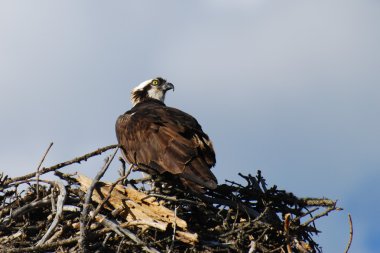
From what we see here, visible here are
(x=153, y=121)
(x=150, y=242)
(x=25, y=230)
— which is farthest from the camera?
(x=153, y=121)

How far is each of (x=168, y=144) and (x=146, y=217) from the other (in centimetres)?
133

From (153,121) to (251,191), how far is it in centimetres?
166

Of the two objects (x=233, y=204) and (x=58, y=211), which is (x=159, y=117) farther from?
(x=58, y=211)

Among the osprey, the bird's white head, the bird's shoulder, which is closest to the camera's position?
the osprey

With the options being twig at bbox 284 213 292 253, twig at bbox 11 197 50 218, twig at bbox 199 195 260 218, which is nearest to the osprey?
twig at bbox 199 195 260 218

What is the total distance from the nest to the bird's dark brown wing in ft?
0.92

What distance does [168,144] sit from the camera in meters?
9.31

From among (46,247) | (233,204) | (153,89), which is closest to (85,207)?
(46,247)

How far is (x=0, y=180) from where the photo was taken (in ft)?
27.6

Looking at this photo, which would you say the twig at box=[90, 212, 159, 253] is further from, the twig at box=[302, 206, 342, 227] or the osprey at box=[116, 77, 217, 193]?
the twig at box=[302, 206, 342, 227]

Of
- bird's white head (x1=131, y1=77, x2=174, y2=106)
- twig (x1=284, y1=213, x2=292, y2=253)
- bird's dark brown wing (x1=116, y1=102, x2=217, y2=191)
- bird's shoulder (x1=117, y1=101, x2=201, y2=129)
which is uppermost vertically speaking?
bird's white head (x1=131, y1=77, x2=174, y2=106)

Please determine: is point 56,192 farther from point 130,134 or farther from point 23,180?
point 130,134

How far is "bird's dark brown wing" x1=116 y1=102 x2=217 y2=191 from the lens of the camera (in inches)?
347

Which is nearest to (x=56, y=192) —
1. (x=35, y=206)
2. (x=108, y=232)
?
(x=35, y=206)
